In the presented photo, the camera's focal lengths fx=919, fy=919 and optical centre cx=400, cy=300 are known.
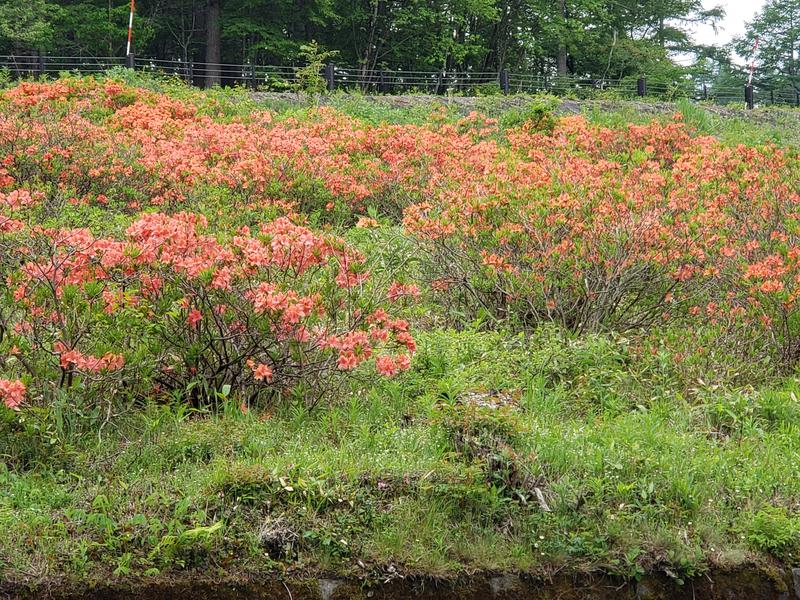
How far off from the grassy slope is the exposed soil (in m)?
0.06

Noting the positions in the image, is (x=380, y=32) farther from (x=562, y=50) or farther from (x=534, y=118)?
(x=534, y=118)

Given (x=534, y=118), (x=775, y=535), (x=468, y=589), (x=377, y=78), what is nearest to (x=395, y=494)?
(x=468, y=589)

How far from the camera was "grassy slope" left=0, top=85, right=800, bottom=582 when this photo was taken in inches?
157

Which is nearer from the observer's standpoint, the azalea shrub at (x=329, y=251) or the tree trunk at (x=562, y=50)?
the azalea shrub at (x=329, y=251)

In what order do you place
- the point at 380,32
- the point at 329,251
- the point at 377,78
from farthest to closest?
the point at 380,32 → the point at 377,78 → the point at 329,251

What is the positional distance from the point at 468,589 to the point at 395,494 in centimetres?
58

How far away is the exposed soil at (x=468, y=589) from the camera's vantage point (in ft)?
12.5

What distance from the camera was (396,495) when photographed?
4461 mm

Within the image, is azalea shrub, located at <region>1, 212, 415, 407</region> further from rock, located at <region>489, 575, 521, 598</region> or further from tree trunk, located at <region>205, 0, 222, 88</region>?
tree trunk, located at <region>205, 0, 222, 88</region>

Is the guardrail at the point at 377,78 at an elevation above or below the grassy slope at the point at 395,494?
above

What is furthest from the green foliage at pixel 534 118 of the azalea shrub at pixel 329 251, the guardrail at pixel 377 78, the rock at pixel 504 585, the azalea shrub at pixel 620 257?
the rock at pixel 504 585

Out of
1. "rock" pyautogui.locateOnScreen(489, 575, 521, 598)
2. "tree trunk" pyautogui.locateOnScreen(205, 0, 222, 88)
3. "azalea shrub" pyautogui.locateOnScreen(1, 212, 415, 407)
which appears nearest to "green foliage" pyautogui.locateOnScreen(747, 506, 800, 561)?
"rock" pyautogui.locateOnScreen(489, 575, 521, 598)

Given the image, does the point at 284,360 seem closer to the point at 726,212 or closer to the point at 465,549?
the point at 465,549

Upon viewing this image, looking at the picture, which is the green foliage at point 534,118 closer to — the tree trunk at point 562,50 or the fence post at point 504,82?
the fence post at point 504,82
